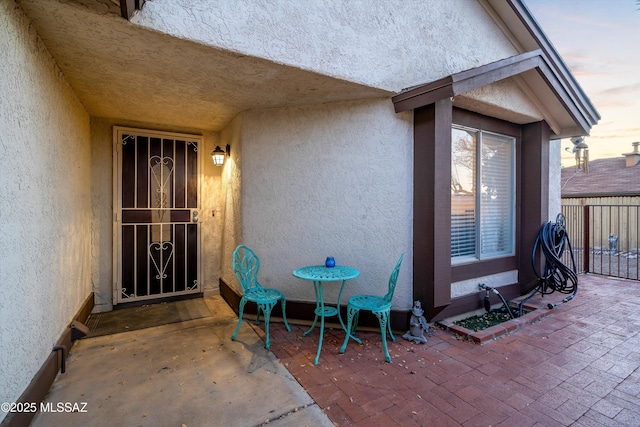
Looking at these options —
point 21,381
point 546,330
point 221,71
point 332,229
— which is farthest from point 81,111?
point 546,330

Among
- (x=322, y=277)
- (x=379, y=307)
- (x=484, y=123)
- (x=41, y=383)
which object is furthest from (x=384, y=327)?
(x=484, y=123)

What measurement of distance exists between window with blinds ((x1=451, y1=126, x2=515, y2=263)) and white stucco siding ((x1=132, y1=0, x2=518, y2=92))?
4.03ft

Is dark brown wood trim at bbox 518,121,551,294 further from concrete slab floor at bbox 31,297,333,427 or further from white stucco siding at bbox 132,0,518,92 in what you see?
concrete slab floor at bbox 31,297,333,427

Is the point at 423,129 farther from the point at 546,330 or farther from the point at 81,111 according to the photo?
the point at 81,111

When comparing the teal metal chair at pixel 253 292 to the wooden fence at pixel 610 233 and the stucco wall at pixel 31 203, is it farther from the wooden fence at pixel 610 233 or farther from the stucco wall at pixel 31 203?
the wooden fence at pixel 610 233

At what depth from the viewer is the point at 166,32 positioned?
95.6 inches

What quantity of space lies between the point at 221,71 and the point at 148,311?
13.1ft

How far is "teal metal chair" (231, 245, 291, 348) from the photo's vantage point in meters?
3.46

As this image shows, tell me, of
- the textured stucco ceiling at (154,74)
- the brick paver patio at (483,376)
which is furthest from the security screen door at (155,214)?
the brick paver patio at (483,376)

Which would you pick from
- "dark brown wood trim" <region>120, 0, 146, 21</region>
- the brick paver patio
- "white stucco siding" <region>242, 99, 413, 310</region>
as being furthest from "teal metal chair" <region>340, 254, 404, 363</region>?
"dark brown wood trim" <region>120, 0, 146, 21</region>

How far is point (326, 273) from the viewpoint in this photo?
11.5 ft

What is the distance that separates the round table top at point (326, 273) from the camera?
10.8ft

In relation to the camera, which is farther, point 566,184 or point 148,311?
point 566,184

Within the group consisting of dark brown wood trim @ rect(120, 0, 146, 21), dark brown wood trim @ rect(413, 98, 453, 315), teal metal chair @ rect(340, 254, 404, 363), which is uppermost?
dark brown wood trim @ rect(120, 0, 146, 21)
